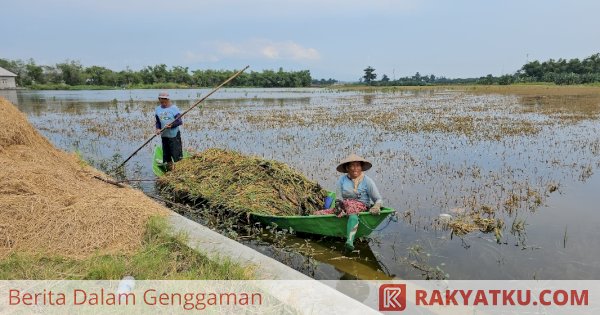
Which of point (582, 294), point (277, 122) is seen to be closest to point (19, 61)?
point (277, 122)

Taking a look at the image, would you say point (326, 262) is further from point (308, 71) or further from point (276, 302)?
point (308, 71)

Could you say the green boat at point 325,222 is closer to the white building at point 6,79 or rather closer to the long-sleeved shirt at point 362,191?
the long-sleeved shirt at point 362,191

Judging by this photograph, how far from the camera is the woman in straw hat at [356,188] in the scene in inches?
222

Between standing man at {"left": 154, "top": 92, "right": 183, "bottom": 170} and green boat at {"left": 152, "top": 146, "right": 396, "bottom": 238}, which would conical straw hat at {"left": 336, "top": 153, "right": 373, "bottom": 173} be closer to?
green boat at {"left": 152, "top": 146, "right": 396, "bottom": 238}

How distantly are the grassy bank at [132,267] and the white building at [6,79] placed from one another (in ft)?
261

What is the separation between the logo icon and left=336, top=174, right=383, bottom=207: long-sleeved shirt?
131 centimetres

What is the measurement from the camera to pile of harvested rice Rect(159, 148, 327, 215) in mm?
6699

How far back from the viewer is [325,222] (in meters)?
5.65

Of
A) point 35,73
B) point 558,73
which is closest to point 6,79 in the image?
point 35,73

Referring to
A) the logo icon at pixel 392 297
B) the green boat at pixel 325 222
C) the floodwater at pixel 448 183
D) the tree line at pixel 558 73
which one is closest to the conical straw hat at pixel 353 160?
the green boat at pixel 325 222

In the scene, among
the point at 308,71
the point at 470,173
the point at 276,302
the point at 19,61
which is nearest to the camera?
the point at 276,302

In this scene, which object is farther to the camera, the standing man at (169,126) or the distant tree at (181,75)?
the distant tree at (181,75)

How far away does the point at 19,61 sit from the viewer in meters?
91.0

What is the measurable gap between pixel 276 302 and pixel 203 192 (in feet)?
14.7
